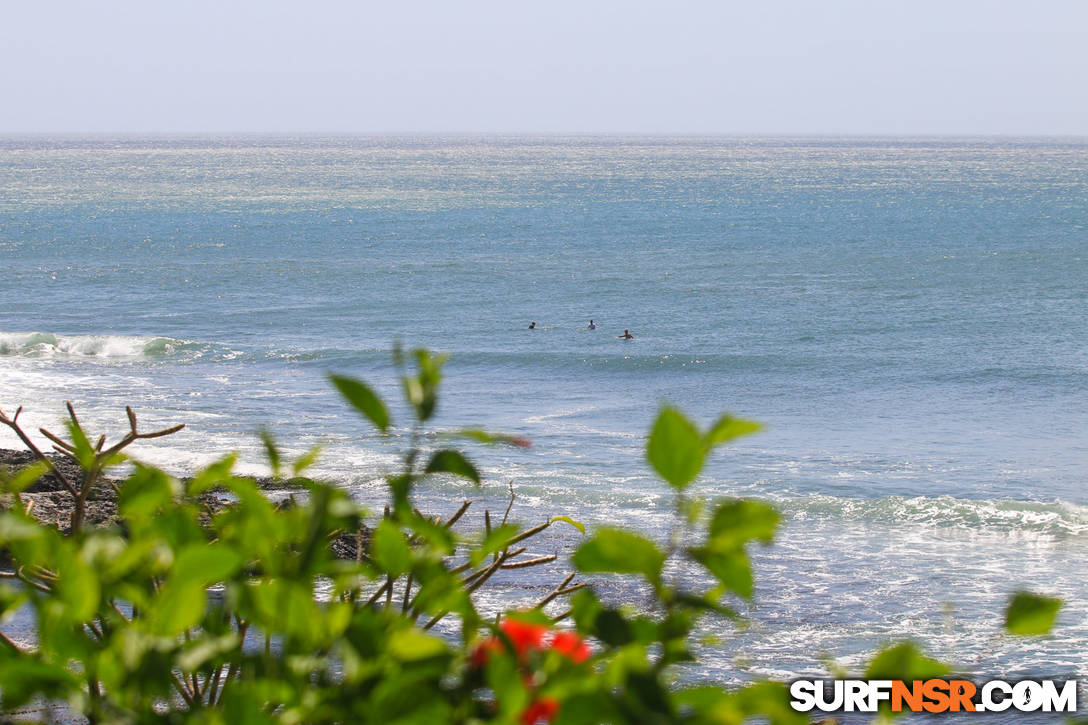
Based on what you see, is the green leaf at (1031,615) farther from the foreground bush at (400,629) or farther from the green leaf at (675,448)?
the green leaf at (675,448)

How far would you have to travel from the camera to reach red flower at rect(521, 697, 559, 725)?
1.02 metres

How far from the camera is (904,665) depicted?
106 cm

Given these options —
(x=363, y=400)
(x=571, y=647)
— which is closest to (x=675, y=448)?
(x=571, y=647)

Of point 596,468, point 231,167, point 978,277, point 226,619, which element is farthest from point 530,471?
point 231,167

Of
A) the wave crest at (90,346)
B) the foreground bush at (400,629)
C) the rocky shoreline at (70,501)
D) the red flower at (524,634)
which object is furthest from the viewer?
the wave crest at (90,346)

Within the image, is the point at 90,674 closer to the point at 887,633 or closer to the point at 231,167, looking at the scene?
the point at 887,633

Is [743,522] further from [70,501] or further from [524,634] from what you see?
[70,501]

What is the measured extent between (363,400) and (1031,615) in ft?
2.20

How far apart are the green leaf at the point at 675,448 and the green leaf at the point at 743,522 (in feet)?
0.19

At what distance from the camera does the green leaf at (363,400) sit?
3.83ft

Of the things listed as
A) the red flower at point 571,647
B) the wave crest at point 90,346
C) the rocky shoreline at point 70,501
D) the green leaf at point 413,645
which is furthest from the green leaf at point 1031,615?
the wave crest at point 90,346

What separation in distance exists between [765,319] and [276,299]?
17.0 meters

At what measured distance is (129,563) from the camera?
1.17m

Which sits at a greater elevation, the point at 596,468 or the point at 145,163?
the point at 145,163
